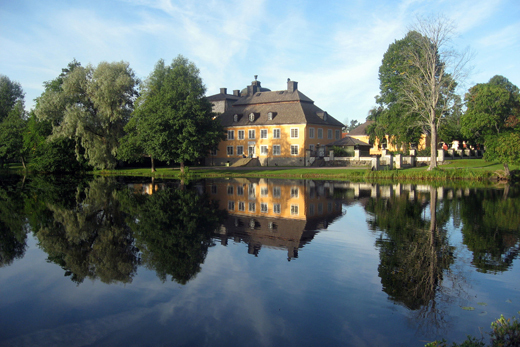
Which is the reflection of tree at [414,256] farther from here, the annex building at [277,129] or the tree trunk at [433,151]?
the annex building at [277,129]

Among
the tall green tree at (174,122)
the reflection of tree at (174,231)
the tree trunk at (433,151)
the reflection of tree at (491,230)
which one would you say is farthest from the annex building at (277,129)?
the reflection of tree at (174,231)

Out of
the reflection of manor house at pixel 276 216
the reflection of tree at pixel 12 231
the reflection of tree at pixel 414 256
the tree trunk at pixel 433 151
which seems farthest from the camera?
the tree trunk at pixel 433 151

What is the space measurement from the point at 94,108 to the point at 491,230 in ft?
154

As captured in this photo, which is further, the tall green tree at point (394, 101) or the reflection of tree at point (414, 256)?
the tall green tree at point (394, 101)

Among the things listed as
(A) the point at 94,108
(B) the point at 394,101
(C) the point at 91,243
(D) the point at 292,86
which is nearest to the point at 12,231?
(C) the point at 91,243

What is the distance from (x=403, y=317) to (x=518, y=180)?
1241 inches

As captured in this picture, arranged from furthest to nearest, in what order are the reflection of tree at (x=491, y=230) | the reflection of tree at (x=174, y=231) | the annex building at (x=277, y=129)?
the annex building at (x=277, y=129), the reflection of tree at (x=491, y=230), the reflection of tree at (x=174, y=231)

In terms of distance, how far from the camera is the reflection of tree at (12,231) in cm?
1141

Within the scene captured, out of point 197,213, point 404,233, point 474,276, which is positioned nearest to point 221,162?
point 197,213

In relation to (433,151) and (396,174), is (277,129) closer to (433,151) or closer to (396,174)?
(433,151)

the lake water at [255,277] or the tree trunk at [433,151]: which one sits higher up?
the tree trunk at [433,151]

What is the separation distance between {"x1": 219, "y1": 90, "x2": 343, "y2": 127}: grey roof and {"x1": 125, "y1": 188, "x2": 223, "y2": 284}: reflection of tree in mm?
38259

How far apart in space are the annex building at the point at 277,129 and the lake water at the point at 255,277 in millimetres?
40182

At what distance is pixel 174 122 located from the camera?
4284 centimetres
